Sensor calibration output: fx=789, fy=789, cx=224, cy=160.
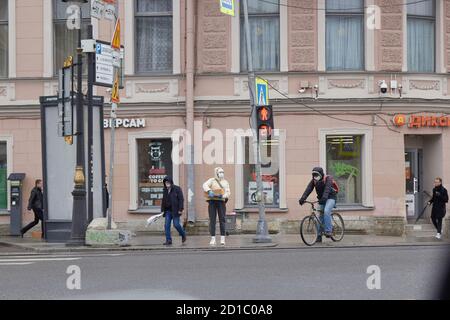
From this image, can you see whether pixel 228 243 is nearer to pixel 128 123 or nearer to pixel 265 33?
pixel 128 123

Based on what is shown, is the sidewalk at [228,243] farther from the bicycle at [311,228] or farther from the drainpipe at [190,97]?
the drainpipe at [190,97]

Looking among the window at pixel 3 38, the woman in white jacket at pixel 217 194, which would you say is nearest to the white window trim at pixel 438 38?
the woman in white jacket at pixel 217 194

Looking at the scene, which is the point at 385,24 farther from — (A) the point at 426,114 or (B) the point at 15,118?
(B) the point at 15,118

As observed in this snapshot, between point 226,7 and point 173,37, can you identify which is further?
point 173,37

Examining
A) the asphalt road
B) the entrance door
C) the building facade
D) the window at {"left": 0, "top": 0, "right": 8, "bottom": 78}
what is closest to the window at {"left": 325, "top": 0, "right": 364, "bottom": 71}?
the building facade

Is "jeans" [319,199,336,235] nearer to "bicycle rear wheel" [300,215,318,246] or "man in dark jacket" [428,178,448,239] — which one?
"bicycle rear wheel" [300,215,318,246]

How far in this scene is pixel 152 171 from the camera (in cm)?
2256

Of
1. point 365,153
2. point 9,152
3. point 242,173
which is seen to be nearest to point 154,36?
point 242,173

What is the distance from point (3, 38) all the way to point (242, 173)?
8062 millimetres

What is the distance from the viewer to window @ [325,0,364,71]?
2225 centimetres

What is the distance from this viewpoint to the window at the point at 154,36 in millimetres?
22578

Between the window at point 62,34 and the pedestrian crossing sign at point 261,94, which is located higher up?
the window at point 62,34

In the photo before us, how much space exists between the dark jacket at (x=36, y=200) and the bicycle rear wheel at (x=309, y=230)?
7.42m

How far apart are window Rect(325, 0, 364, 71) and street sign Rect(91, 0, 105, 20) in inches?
277
